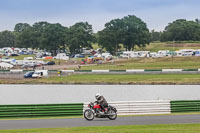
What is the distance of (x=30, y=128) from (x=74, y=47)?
407 ft

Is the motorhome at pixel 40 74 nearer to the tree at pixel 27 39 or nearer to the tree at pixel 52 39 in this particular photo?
the tree at pixel 52 39

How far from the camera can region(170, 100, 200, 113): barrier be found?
96.4 ft

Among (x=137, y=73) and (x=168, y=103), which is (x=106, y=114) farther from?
(x=137, y=73)

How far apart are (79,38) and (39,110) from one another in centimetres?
11737

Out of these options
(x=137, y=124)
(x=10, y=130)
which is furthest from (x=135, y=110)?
(x=10, y=130)

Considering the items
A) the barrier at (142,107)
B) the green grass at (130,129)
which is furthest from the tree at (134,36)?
the green grass at (130,129)

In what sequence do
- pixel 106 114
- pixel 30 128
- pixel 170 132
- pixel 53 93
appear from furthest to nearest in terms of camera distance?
pixel 53 93 < pixel 106 114 < pixel 30 128 < pixel 170 132

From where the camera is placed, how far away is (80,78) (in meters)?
74.8

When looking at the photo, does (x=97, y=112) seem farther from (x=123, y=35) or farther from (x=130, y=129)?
(x=123, y=35)

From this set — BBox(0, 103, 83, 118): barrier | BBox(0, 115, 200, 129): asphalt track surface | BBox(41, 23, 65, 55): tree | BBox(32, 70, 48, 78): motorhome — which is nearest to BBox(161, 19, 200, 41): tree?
BBox(41, 23, 65, 55): tree

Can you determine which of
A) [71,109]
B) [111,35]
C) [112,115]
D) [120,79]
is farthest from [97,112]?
[111,35]

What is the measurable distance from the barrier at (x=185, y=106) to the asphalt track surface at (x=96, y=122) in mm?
2017

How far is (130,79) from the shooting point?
7106 cm

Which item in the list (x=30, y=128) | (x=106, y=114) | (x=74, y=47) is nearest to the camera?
(x=30, y=128)
